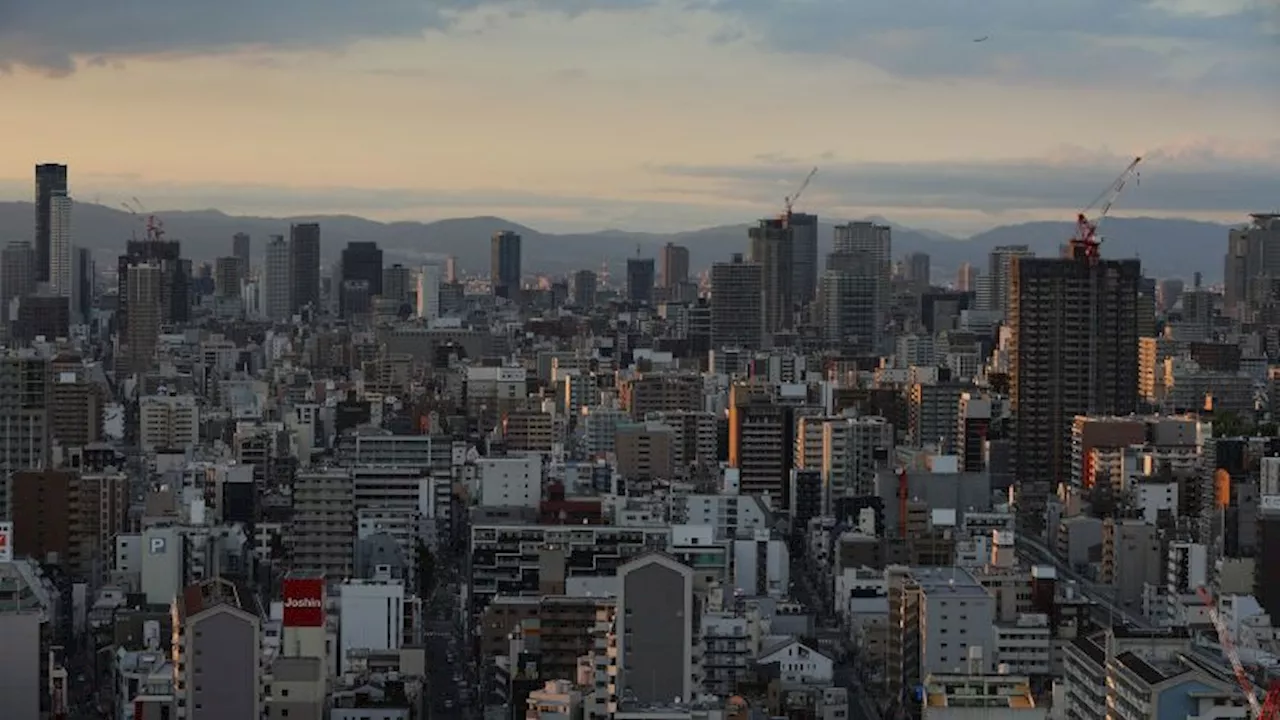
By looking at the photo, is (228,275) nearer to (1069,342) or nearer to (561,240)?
(561,240)

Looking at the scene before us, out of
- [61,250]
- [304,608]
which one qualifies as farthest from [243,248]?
[304,608]

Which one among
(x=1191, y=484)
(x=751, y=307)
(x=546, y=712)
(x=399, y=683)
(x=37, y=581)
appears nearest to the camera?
(x=546, y=712)

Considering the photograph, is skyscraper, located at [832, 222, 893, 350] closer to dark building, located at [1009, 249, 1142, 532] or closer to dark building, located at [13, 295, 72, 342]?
dark building, located at [13, 295, 72, 342]

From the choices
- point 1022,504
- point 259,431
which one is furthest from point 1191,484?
point 259,431

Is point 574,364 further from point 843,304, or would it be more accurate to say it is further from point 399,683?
point 399,683

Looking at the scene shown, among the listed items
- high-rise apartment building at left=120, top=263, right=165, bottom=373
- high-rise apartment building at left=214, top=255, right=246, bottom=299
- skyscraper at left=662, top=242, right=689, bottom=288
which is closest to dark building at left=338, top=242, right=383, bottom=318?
high-rise apartment building at left=214, top=255, right=246, bottom=299

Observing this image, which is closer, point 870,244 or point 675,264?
point 870,244
